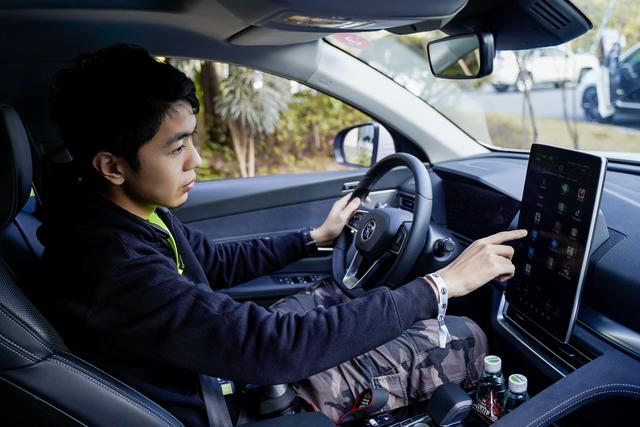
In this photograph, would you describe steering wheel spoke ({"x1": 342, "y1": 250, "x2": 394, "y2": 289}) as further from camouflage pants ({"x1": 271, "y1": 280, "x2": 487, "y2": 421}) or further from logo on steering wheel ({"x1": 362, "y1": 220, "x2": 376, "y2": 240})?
camouflage pants ({"x1": 271, "y1": 280, "x2": 487, "y2": 421})

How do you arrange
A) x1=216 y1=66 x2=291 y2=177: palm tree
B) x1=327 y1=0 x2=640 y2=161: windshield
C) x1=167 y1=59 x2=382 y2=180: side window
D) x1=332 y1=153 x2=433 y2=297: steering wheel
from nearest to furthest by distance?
1. x1=332 y1=153 x2=433 y2=297: steering wheel
2. x1=327 y1=0 x2=640 y2=161: windshield
3. x1=216 y1=66 x2=291 y2=177: palm tree
4. x1=167 y1=59 x2=382 y2=180: side window

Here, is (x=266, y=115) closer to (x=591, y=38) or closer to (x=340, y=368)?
(x=591, y=38)

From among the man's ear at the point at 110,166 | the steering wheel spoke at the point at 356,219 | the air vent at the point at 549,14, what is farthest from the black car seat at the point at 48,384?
the air vent at the point at 549,14

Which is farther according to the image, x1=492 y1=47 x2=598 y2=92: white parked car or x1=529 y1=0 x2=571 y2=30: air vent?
x1=492 y1=47 x2=598 y2=92: white parked car

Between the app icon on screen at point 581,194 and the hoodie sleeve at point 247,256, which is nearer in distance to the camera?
the app icon on screen at point 581,194

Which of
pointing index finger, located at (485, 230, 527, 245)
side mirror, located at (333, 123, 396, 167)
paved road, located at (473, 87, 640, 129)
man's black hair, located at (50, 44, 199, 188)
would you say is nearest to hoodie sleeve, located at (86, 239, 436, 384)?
man's black hair, located at (50, 44, 199, 188)

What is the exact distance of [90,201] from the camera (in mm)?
1410

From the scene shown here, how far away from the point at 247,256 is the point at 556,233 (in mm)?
1135

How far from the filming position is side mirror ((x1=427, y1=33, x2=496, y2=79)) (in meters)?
2.10

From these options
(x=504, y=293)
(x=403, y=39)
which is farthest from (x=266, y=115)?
(x=504, y=293)

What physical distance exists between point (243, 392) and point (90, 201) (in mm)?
692

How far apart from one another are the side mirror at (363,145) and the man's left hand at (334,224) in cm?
58

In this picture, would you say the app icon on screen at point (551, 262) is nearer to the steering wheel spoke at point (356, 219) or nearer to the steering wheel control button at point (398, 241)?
the steering wheel control button at point (398, 241)

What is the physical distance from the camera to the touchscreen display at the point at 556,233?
56.4 inches
